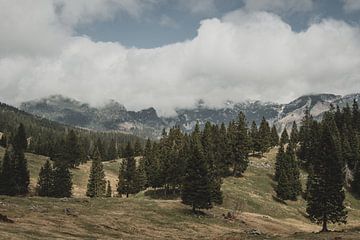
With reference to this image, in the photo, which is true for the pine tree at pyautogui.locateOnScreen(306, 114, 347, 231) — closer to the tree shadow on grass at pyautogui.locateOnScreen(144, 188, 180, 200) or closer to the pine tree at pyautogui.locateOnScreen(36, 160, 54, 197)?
the tree shadow on grass at pyautogui.locateOnScreen(144, 188, 180, 200)

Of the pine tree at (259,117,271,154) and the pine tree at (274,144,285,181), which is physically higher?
the pine tree at (259,117,271,154)

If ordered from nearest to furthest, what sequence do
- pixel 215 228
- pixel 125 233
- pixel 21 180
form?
pixel 125 233, pixel 215 228, pixel 21 180

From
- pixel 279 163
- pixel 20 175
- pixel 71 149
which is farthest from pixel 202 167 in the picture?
pixel 71 149

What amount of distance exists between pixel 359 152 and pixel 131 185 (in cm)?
6961

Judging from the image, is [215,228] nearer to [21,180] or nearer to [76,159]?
[21,180]

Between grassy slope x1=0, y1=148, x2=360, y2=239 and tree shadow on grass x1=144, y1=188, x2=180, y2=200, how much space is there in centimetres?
1225

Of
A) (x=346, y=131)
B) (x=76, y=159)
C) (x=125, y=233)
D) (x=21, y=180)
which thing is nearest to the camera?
(x=125, y=233)

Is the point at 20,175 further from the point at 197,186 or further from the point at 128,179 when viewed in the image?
the point at 197,186

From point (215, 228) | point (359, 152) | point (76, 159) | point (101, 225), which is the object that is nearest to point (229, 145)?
point (359, 152)

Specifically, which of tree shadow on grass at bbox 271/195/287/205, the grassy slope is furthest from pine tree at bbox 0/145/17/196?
tree shadow on grass at bbox 271/195/287/205

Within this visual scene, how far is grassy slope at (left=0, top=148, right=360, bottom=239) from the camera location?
178ft

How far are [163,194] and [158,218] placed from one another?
3613 centimetres

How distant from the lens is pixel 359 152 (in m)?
132

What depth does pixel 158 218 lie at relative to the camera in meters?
72.2
